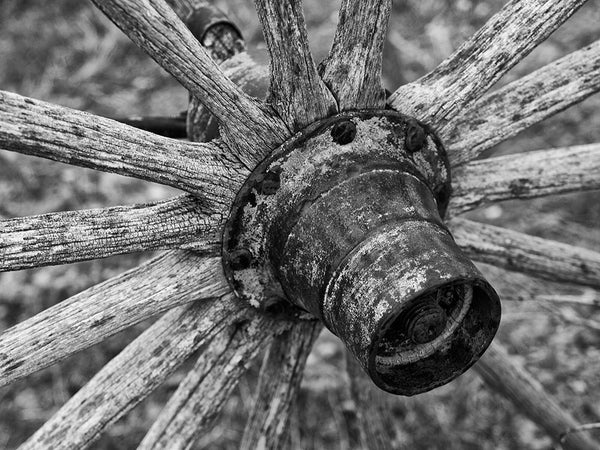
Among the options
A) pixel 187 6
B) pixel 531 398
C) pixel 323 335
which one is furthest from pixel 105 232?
pixel 323 335

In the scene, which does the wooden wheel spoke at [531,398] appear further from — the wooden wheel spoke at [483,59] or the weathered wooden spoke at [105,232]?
the weathered wooden spoke at [105,232]

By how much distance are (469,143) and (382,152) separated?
27cm

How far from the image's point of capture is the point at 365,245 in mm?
1197

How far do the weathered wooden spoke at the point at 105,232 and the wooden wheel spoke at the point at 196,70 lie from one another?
0.16 meters

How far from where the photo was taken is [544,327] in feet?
9.00

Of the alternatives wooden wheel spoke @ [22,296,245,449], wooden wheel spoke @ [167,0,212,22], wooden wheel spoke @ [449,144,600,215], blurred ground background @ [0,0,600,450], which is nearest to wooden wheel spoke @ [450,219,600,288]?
wooden wheel spoke @ [449,144,600,215]

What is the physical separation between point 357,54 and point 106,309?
0.67 m

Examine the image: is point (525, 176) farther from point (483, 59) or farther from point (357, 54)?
point (357, 54)

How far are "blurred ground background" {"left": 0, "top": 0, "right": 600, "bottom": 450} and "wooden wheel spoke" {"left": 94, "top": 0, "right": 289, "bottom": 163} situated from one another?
37 centimetres

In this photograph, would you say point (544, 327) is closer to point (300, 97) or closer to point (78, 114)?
point (300, 97)

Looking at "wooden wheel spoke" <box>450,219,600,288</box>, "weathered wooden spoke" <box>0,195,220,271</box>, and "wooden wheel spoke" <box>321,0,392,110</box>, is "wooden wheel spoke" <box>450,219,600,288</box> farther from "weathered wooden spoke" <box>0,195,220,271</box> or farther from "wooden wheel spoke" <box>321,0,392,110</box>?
"weathered wooden spoke" <box>0,195,220,271</box>

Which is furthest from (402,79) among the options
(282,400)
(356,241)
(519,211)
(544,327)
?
(356,241)

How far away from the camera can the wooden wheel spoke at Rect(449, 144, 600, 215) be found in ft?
5.18

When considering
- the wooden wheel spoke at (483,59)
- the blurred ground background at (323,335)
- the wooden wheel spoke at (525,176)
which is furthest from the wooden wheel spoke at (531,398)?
the wooden wheel spoke at (483,59)
